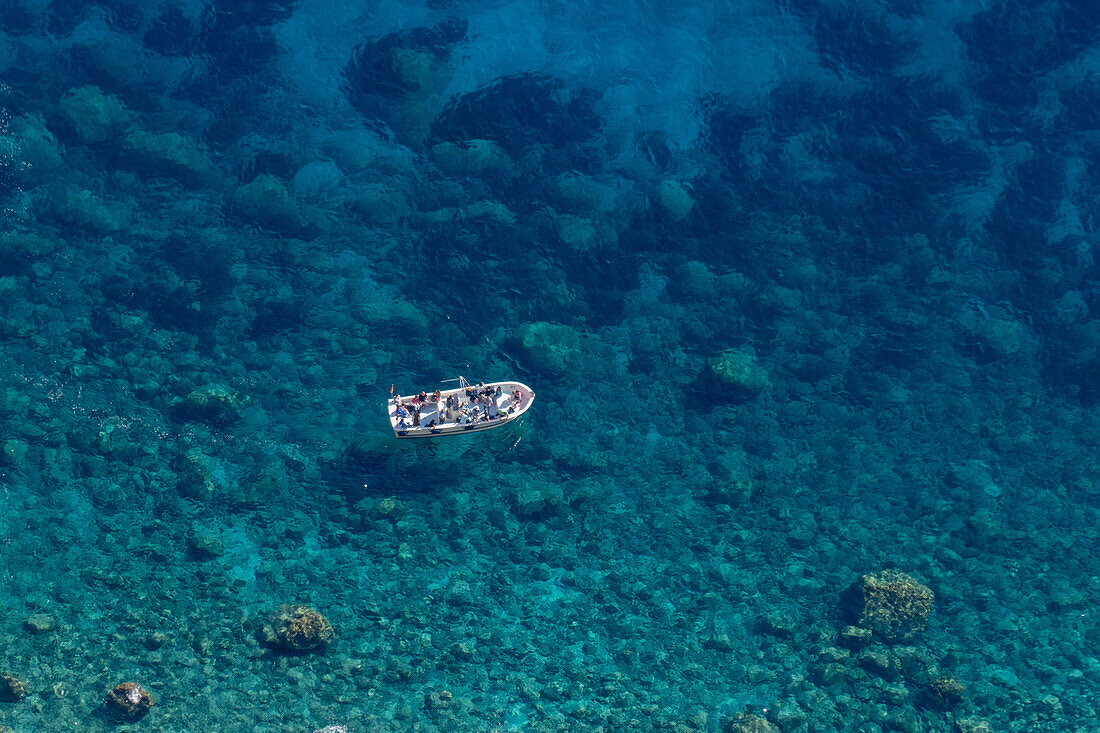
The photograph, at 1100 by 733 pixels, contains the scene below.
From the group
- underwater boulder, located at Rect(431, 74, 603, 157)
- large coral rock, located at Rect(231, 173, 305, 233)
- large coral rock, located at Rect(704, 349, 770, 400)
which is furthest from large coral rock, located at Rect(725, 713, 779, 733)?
large coral rock, located at Rect(231, 173, 305, 233)

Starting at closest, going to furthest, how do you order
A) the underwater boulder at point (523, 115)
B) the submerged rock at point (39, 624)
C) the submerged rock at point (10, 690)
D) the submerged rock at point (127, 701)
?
the submerged rock at point (127, 701) → the submerged rock at point (10, 690) → the submerged rock at point (39, 624) → the underwater boulder at point (523, 115)

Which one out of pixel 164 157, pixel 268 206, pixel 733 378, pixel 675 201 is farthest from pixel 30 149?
pixel 733 378

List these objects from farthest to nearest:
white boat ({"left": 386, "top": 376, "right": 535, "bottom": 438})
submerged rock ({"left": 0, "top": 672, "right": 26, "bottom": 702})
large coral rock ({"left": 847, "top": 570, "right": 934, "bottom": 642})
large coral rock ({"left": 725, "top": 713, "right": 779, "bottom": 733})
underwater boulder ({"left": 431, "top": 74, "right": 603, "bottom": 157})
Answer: underwater boulder ({"left": 431, "top": 74, "right": 603, "bottom": 157}), white boat ({"left": 386, "top": 376, "right": 535, "bottom": 438}), large coral rock ({"left": 847, "top": 570, "right": 934, "bottom": 642}), large coral rock ({"left": 725, "top": 713, "right": 779, "bottom": 733}), submerged rock ({"left": 0, "top": 672, "right": 26, "bottom": 702})

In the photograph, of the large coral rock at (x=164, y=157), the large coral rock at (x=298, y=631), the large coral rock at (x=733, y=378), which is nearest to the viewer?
the large coral rock at (x=298, y=631)

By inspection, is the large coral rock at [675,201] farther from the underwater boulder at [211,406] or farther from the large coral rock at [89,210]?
the large coral rock at [89,210]

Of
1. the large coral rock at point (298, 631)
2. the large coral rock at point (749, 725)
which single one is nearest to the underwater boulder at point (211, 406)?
the large coral rock at point (298, 631)

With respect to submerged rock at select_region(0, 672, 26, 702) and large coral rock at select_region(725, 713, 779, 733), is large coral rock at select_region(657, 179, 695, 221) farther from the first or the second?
submerged rock at select_region(0, 672, 26, 702)
